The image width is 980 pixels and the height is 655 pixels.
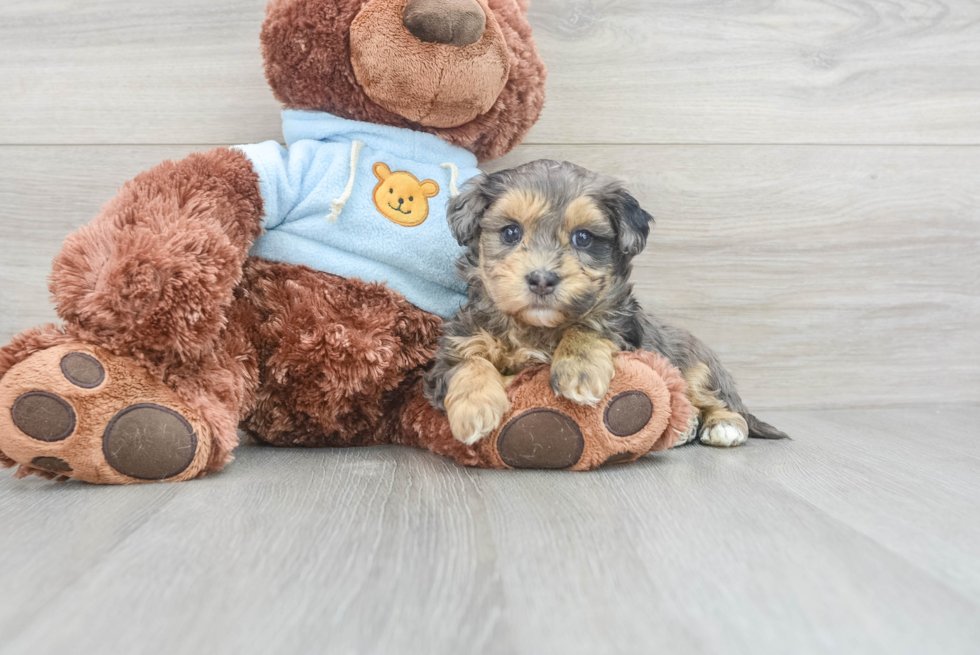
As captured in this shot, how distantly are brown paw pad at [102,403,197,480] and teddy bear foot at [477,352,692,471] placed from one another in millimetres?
626

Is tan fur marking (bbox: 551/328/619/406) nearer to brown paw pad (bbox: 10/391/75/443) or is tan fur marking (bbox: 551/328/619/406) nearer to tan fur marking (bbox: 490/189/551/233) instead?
tan fur marking (bbox: 490/189/551/233)

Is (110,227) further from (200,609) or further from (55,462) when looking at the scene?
(200,609)

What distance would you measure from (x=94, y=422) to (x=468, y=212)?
0.89 meters

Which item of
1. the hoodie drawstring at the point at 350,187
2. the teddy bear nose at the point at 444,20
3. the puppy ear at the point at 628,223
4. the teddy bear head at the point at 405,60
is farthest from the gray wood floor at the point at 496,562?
the teddy bear nose at the point at 444,20

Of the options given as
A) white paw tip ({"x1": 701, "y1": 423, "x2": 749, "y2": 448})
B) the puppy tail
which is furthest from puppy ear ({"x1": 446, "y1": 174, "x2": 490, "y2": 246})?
the puppy tail

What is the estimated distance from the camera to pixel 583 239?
5.49ft

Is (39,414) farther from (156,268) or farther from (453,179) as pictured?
(453,179)

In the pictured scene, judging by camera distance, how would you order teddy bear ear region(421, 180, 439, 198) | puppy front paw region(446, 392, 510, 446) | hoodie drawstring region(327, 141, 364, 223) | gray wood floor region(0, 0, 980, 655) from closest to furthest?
gray wood floor region(0, 0, 980, 655)
puppy front paw region(446, 392, 510, 446)
hoodie drawstring region(327, 141, 364, 223)
teddy bear ear region(421, 180, 439, 198)

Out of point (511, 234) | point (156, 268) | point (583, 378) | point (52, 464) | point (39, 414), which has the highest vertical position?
→ point (511, 234)

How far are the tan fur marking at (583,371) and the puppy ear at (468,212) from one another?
1.14ft

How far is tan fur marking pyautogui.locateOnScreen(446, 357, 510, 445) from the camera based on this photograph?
154 centimetres

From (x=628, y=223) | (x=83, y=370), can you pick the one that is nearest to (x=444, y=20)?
(x=628, y=223)

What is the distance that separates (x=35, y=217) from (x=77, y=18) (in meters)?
0.62

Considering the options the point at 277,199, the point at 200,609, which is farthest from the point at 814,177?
the point at 200,609
